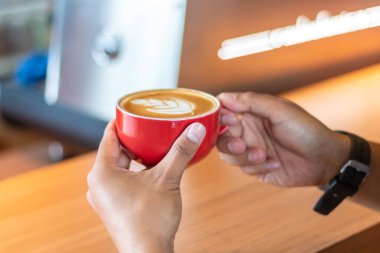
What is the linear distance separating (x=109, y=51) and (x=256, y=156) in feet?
1.39

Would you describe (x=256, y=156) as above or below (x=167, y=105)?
below

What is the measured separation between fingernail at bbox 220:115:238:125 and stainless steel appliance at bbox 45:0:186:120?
0.23m

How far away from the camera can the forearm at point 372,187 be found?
101cm

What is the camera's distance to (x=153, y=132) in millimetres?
805

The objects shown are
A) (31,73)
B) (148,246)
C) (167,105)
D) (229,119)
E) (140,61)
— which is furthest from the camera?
(31,73)

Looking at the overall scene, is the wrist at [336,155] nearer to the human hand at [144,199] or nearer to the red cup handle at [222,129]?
the red cup handle at [222,129]

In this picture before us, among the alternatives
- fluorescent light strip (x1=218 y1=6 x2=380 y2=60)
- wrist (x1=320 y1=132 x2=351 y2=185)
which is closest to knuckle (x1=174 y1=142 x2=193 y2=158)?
wrist (x1=320 y1=132 x2=351 y2=185)

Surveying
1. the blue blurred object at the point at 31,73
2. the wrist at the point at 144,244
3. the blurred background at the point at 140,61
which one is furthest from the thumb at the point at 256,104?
the blue blurred object at the point at 31,73

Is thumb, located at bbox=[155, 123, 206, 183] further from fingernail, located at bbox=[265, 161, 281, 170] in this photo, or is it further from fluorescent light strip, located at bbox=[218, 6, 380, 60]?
fluorescent light strip, located at bbox=[218, 6, 380, 60]

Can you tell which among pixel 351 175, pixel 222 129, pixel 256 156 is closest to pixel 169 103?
pixel 222 129

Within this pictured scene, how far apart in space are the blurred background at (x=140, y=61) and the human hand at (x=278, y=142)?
8.2 inches

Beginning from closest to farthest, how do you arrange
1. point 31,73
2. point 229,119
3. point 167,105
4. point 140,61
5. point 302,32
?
point 167,105, point 229,119, point 140,61, point 302,32, point 31,73

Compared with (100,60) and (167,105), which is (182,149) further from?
(100,60)

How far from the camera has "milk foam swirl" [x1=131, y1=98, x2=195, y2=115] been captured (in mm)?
848
